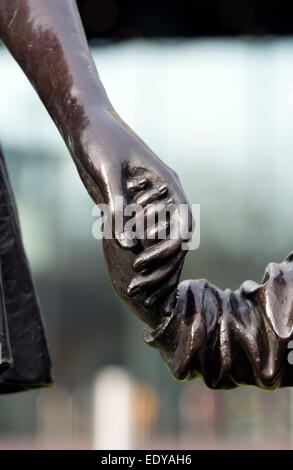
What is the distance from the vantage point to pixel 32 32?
3.59ft

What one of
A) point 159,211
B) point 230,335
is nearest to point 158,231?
point 159,211

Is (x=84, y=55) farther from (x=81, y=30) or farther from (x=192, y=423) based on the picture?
(x=192, y=423)

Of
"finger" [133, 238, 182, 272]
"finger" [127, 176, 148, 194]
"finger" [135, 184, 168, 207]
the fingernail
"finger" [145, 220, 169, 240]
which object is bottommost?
the fingernail

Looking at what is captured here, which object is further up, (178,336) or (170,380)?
(178,336)

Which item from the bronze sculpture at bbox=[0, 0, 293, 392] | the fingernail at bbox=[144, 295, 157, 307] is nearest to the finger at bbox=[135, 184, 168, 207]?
the bronze sculpture at bbox=[0, 0, 293, 392]

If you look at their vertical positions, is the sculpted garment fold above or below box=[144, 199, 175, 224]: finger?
below

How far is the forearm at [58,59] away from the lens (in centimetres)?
104

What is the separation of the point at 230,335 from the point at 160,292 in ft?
0.44

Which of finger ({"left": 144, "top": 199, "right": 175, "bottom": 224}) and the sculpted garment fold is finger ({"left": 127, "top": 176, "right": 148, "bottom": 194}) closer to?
finger ({"left": 144, "top": 199, "right": 175, "bottom": 224})

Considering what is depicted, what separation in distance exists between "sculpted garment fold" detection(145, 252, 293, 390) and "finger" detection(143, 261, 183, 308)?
0.13ft

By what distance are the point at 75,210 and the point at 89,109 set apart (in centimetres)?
836

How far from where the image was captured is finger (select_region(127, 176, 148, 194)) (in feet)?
3.15

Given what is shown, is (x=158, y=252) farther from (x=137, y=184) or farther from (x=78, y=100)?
(x=78, y=100)
